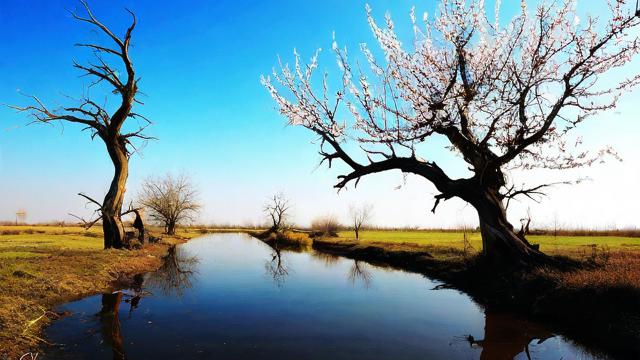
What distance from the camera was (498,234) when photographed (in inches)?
599

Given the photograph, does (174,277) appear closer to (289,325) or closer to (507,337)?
(289,325)

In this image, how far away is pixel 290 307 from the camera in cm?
1349

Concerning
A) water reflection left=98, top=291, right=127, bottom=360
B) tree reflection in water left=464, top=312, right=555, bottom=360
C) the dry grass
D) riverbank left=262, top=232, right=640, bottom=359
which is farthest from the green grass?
water reflection left=98, top=291, right=127, bottom=360

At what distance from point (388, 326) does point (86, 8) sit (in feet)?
68.2

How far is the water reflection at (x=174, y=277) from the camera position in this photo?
52.7 feet

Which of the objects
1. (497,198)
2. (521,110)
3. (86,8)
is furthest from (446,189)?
(86,8)

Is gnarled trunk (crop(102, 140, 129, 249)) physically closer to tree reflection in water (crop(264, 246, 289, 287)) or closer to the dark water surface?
the dark water surface

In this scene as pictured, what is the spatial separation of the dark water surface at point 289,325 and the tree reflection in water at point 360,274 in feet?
5.01

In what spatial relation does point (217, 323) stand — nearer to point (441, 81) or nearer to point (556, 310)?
point (556, 310)

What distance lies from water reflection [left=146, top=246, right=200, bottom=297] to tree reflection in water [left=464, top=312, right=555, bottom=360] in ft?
34.6

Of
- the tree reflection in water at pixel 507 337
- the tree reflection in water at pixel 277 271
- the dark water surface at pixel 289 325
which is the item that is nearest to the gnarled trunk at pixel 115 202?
the dark water surface at pixel 289 325

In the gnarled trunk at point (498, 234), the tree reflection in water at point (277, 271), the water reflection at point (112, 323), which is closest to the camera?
the water reflection at point (112, 323)

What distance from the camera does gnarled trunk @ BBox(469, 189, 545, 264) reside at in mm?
14875

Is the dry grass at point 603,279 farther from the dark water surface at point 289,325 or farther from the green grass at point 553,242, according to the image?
the green grass at point 553,242
